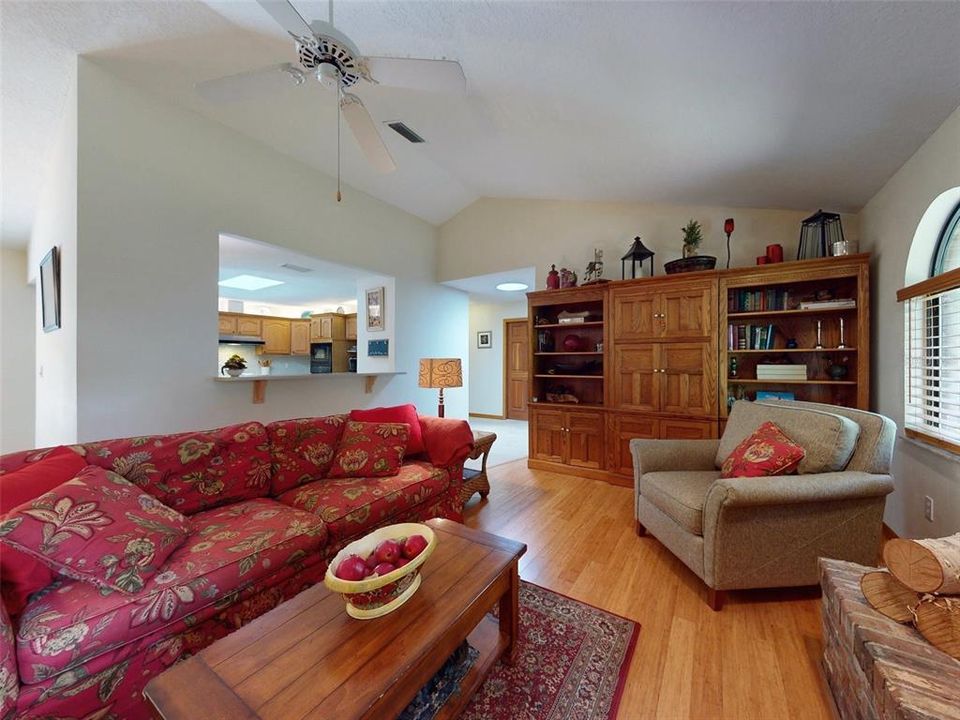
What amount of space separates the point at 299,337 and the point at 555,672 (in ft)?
20.1

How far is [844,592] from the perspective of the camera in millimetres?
1194

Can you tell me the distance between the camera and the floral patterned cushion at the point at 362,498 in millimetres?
1728

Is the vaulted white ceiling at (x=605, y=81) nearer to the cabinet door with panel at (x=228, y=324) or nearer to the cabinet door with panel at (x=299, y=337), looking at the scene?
the cabinet door with panel at (x=228, y=324)

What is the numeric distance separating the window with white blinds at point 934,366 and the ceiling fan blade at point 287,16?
3038 millimetres

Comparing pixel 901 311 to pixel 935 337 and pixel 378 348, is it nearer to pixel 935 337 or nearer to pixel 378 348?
pixel 935 337

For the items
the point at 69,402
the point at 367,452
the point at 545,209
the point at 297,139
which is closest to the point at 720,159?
the point at 545,209

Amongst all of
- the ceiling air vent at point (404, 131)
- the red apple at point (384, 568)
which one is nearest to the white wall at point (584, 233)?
the ceiling air vent at point (404, 131)

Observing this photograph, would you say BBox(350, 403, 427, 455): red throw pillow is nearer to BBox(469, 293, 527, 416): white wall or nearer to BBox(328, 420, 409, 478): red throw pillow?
BBox(328, 420, 409, 478): red throw pillow

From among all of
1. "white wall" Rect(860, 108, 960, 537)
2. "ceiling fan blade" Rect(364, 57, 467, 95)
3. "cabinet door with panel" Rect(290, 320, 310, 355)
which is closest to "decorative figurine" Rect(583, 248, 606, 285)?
"white wall" Rect(860, 108, 960, 537)

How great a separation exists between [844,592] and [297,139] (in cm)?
414

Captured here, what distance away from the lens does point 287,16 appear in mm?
1287

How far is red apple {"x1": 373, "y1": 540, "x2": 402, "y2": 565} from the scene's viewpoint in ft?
3.51

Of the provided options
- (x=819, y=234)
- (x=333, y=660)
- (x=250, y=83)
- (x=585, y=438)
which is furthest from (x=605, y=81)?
(x=585, y=438)

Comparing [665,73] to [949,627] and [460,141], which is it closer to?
[460,141]
